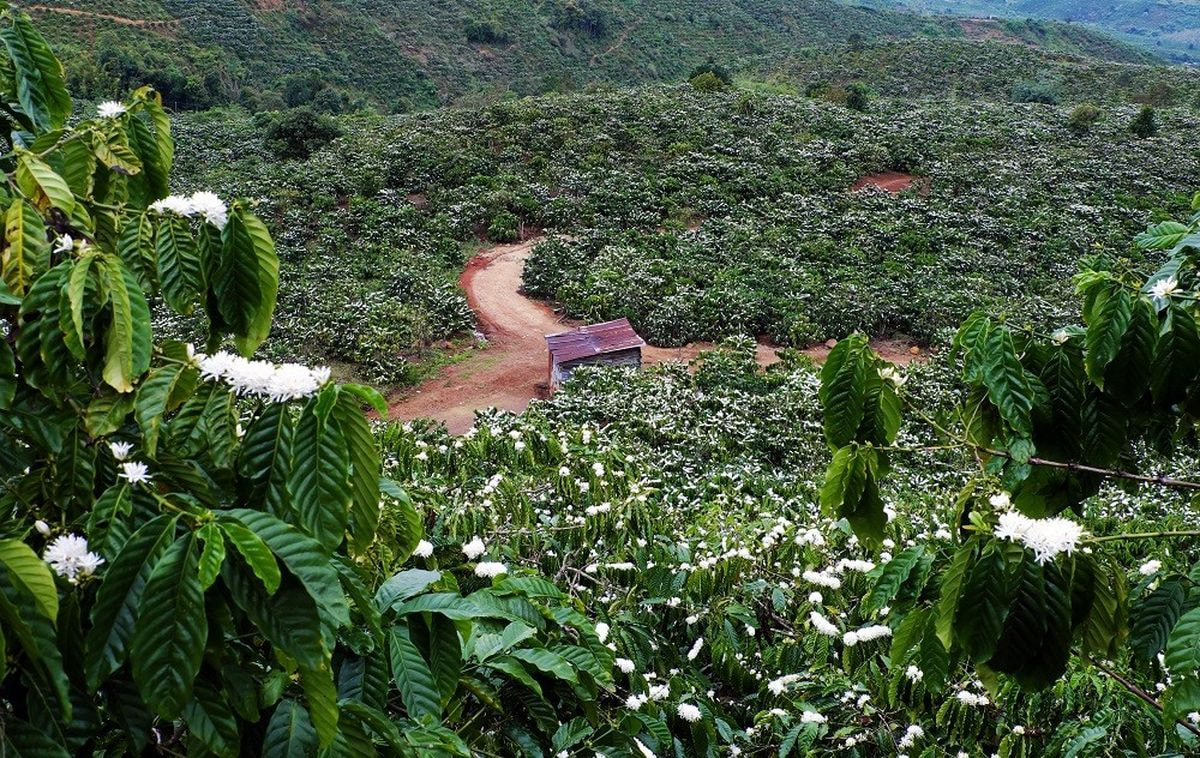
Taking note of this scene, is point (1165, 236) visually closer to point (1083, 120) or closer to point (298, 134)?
point (298, 134)

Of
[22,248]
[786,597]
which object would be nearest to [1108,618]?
[22,248]

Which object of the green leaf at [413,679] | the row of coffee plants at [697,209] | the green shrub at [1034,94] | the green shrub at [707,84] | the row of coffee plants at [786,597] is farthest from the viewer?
the green shrub at [1034,94]

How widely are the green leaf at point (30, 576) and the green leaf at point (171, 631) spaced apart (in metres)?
0.11

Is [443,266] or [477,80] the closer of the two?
[443,266]

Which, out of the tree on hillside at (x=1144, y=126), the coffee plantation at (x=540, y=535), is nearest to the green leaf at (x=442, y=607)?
the coffee plantation at (x=540, y=535)

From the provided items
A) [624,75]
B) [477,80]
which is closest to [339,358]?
[477,80]

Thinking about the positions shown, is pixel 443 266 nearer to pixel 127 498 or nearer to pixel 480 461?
pixel 480 461

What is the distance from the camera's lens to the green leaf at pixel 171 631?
1.18 m

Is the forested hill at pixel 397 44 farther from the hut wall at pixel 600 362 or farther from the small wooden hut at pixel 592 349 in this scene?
the hut wall at pixel 600 362

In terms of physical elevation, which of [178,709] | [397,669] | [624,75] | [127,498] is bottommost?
[624,75]

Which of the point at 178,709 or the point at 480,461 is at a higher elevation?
the point at 178,709

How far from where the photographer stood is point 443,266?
61.5 feet

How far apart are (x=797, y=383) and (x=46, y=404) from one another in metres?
11.8

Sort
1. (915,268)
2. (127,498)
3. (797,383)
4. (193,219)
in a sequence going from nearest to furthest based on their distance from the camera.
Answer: (127,498) < (193,219) < (797,383) < (915,268)
